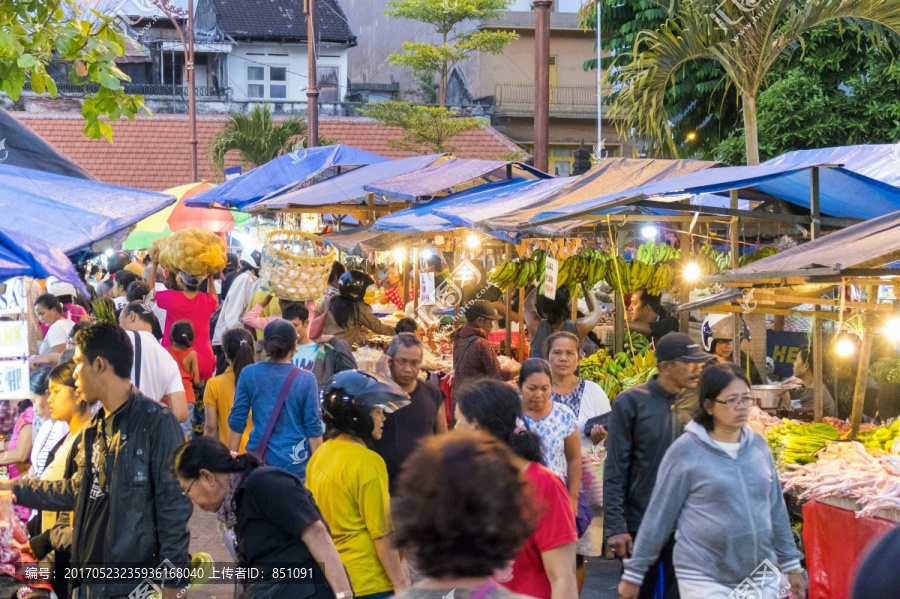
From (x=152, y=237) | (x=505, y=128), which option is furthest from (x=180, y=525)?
(x=505, y=128)

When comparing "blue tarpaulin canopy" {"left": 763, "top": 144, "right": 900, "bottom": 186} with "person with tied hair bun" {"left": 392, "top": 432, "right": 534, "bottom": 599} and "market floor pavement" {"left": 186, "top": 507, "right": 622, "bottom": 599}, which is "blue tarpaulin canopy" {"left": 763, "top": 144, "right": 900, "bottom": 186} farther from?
"person with tied hair bun" {"left": 392, "top": 432, "right": 534, "bottom": 599}

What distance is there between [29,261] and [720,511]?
3.20m

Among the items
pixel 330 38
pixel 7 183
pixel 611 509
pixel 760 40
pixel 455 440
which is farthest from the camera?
pixel 330 38

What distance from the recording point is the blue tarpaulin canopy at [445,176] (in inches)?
387

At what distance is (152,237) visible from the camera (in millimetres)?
17484

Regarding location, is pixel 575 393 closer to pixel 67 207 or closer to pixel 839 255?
pixel 839 255

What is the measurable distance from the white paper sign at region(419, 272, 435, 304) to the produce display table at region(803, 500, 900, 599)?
6615 mm

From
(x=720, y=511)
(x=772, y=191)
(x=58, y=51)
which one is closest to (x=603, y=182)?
(x=772, y=191)

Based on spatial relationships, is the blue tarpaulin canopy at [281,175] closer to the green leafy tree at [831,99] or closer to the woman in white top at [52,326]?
the woman in white top at [52,326]

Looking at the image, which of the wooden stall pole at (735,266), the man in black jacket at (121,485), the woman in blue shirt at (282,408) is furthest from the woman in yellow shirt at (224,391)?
the wooden stall pole at (735,266)

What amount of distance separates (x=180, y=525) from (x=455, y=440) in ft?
7.32

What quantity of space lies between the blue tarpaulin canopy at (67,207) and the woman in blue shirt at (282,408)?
1.19 meters

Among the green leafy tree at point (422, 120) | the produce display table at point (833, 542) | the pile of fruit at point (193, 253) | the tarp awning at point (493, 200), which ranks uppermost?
the green leafy tree at point (422, 120)

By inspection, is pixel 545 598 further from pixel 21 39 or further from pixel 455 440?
pixel 21 39
